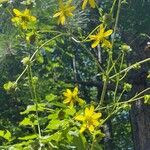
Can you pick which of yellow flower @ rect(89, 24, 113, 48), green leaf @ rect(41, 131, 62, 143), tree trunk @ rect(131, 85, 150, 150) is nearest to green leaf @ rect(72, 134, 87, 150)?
green leaf @ rect(41, 131, 62, 143)

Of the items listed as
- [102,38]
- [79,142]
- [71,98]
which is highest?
[102,38]

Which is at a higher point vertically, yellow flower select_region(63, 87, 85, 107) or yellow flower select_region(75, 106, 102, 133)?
yellow flower select_region(63, 87, 85, 107)

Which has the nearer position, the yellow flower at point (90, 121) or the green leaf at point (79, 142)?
the yellow flower at point (90, 121)

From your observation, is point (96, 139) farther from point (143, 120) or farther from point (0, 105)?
point (0, 105)

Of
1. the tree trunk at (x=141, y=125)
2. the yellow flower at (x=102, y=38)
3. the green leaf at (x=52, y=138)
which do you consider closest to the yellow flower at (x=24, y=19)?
the yellow flower at (x=102, y=38)

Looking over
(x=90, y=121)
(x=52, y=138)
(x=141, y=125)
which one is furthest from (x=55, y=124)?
(x=141, y=125)

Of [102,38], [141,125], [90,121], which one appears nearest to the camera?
[90,121]

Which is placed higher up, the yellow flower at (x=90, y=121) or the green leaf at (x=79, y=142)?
the yellow flower at (x=90, y=121)

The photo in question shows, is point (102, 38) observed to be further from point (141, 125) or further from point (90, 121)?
point (141, 125)

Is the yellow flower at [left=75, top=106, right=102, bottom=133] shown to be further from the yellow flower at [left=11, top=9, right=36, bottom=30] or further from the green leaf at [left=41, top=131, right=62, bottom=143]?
the yellow flower at [left=11, top=9, right=36, bottom=30]

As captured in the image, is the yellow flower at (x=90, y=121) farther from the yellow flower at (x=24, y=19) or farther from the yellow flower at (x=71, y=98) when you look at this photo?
the yellow flower at (x=24, y=19)

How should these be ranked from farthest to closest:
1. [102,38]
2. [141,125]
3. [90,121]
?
1. [141,125]
2. [102,38]
3. [90,121]

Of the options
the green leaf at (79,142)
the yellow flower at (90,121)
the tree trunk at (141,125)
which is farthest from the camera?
the tree trunk at (141,125)
